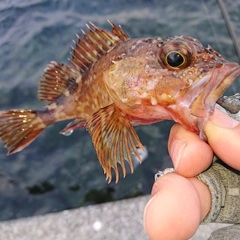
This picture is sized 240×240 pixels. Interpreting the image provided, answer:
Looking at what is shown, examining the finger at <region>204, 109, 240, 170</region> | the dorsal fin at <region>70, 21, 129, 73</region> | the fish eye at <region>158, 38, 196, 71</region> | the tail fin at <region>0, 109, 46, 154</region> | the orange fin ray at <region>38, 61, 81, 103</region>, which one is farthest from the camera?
the tail fin at <region>0, 109, 46, 154</region>

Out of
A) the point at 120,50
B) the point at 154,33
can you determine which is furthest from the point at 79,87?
the point at 154,33

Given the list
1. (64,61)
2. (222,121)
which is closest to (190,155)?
(222,121)

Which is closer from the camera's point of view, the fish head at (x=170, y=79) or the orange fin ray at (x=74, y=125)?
the fish head at (x=170, y=79)

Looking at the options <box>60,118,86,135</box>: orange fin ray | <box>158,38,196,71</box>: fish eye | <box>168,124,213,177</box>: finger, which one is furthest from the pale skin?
<box>60,118,86,135</box>: orange fin ray

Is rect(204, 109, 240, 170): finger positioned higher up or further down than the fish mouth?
further down

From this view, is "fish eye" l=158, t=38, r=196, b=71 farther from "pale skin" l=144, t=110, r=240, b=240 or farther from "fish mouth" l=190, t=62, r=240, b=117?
"pale skin" l=144, t=110, r=240, b=240

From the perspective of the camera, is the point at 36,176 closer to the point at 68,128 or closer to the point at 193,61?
the point at 68,128

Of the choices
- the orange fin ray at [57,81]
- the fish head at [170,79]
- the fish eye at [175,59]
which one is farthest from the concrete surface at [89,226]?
the fish eye at [175,59]

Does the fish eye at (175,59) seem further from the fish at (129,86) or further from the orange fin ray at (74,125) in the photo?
the orange fin ray at (74,125)
